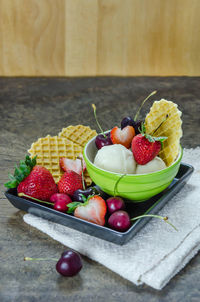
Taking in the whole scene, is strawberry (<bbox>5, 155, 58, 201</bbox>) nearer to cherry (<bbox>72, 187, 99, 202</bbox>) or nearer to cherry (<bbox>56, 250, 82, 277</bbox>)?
cherry (<bbox>72, 187, 99, 202</bbox>)

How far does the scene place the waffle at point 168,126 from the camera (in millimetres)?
1137

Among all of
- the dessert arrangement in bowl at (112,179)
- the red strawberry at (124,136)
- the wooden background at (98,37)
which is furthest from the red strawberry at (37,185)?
the wooden background at (98,37)

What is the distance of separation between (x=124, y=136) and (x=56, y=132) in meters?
0.68

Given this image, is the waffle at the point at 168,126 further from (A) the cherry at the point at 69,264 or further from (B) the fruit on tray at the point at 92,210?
(A) the cherry at the point at 69,264

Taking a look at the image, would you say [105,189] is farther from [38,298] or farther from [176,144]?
[38,298]

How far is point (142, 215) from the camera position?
1032 mm

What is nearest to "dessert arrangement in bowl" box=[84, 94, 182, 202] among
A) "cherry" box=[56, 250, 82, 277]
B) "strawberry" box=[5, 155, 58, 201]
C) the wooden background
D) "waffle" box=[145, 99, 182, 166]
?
"waffle" box=[145, 99, 182, 166]

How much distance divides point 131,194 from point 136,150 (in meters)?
0.11

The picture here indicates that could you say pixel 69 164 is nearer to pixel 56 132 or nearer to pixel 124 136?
pixel 124 136

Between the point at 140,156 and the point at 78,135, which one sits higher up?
the point at 140,156

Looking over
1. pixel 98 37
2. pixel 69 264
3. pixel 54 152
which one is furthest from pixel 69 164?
pixel 98 37

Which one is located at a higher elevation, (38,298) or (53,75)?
(38,298)

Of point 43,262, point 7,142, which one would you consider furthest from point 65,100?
point 43,262

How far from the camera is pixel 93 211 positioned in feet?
3.32
